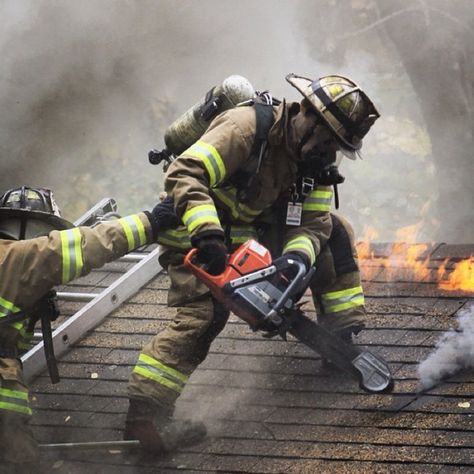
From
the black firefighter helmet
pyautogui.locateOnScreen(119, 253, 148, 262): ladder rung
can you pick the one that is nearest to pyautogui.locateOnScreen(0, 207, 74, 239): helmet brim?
the black firefighter helmet

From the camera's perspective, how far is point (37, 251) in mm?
4379

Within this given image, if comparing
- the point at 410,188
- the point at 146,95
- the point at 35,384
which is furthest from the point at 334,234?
the point at 146,95

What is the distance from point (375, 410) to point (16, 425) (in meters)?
1.83

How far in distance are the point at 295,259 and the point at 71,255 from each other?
113cm

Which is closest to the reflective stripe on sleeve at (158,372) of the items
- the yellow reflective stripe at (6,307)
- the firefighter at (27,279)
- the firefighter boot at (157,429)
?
the firefighter boot at (157,429)

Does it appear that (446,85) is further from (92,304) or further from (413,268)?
(92,304)

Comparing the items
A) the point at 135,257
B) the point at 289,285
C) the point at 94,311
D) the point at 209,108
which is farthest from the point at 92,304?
the point at 289,285

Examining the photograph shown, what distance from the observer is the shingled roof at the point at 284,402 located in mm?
4410

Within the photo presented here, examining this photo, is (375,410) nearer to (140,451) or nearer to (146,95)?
(140,451)

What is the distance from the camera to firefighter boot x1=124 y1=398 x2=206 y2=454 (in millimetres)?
4566

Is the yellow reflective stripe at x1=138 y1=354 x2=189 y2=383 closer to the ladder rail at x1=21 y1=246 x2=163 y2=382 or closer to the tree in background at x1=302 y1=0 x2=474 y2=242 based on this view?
the ladder rail at x1=21 y1=246 x2=163 y2=382

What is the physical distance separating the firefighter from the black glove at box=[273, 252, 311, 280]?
712 mm

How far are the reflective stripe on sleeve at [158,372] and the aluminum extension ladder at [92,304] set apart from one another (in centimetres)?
108

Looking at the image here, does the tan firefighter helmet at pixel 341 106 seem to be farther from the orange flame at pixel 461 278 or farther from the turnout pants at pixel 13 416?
the turnout pants at pixel 13 416
